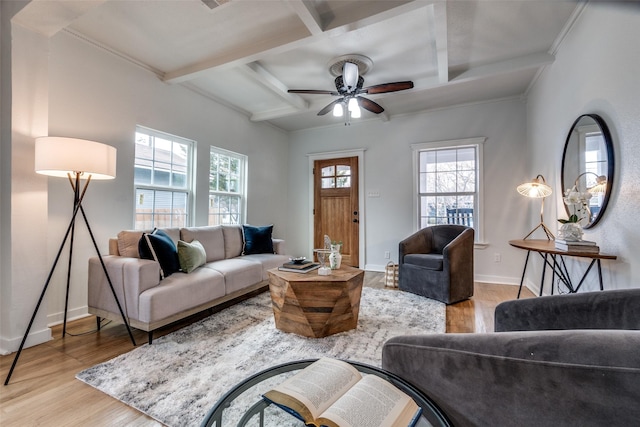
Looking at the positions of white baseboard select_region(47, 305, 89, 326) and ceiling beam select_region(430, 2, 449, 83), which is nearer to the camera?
ceiling beam select_region(430, 2, 449, 83)

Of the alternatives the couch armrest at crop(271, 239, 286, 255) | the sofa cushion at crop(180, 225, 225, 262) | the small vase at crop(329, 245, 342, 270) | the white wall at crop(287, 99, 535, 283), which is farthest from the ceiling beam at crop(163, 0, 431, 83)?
the white wall at crop(287, 99, 535, 283)

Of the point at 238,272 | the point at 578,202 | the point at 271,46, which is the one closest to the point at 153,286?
the point at 238,272

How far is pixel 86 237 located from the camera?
2.81 meters

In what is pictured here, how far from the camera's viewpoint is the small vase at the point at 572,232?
2.21m

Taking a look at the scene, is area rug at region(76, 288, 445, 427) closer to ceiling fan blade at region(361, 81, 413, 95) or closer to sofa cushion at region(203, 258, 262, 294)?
sofa cushion at region(203, 258, 262, 294)

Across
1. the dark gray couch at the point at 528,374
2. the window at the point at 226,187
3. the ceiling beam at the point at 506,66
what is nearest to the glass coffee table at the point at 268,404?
the dark gray couch at the point at 528,374

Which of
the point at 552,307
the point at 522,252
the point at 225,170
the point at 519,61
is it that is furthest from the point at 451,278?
the point at 225,170

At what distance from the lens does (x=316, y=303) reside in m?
2.30

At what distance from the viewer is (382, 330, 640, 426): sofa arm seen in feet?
1.95

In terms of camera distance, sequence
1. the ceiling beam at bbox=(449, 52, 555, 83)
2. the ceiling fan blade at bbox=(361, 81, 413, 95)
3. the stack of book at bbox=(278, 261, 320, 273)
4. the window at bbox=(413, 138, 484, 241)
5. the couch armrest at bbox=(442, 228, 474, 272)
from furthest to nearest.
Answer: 1. the window at bbox=(413, 138, 484, 241)
2. the couch armrest at bbox=(442, 228, 474, 272)
3. the ceiling beam at bbox=(449, 52, 555, 83)
4. the ceiling fan blade at bbox=(361, 81, 413, 95)
5. the stack of book at bbox=(278, 261, 320, 273)

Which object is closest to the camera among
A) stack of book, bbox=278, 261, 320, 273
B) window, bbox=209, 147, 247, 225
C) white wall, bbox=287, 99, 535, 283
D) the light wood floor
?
the light wood floor

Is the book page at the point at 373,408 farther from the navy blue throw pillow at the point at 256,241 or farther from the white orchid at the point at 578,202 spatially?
the navy blue throw pillow at the point at 256,241

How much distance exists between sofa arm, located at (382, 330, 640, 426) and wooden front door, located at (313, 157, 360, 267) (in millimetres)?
4379

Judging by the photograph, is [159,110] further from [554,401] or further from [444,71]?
[554,401]
